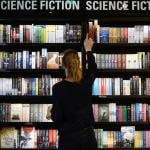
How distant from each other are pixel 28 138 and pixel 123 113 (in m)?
1.21

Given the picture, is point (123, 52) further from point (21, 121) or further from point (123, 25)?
point (21, 121)

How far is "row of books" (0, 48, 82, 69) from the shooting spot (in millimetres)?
5227

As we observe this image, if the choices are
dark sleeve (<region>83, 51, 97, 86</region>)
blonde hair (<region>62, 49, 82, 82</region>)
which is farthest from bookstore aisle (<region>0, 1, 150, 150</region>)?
blonde hair (<region>62, 49, 82, 82</region>)

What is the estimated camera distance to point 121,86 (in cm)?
523

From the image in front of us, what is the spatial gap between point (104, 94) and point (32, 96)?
0.88 m

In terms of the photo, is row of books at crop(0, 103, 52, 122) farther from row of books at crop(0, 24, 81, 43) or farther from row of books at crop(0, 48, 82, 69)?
row of books at crop(0, 24, 81, 43)

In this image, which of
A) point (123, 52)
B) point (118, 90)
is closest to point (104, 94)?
point (118, 90)

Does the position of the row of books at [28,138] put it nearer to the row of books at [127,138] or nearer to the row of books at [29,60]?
the row of books at [127,138]

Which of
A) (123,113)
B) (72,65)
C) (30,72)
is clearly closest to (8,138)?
(30,72)

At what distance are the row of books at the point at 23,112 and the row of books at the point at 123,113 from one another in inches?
25.1

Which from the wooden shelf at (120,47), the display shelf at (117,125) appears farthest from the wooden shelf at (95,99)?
the wooden shelf at (120,47)

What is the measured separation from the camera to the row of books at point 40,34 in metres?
5.23

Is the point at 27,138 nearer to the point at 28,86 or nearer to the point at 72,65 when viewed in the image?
the point at 28,86

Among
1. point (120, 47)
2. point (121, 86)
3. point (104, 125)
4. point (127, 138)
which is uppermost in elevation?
point (120, 47)
